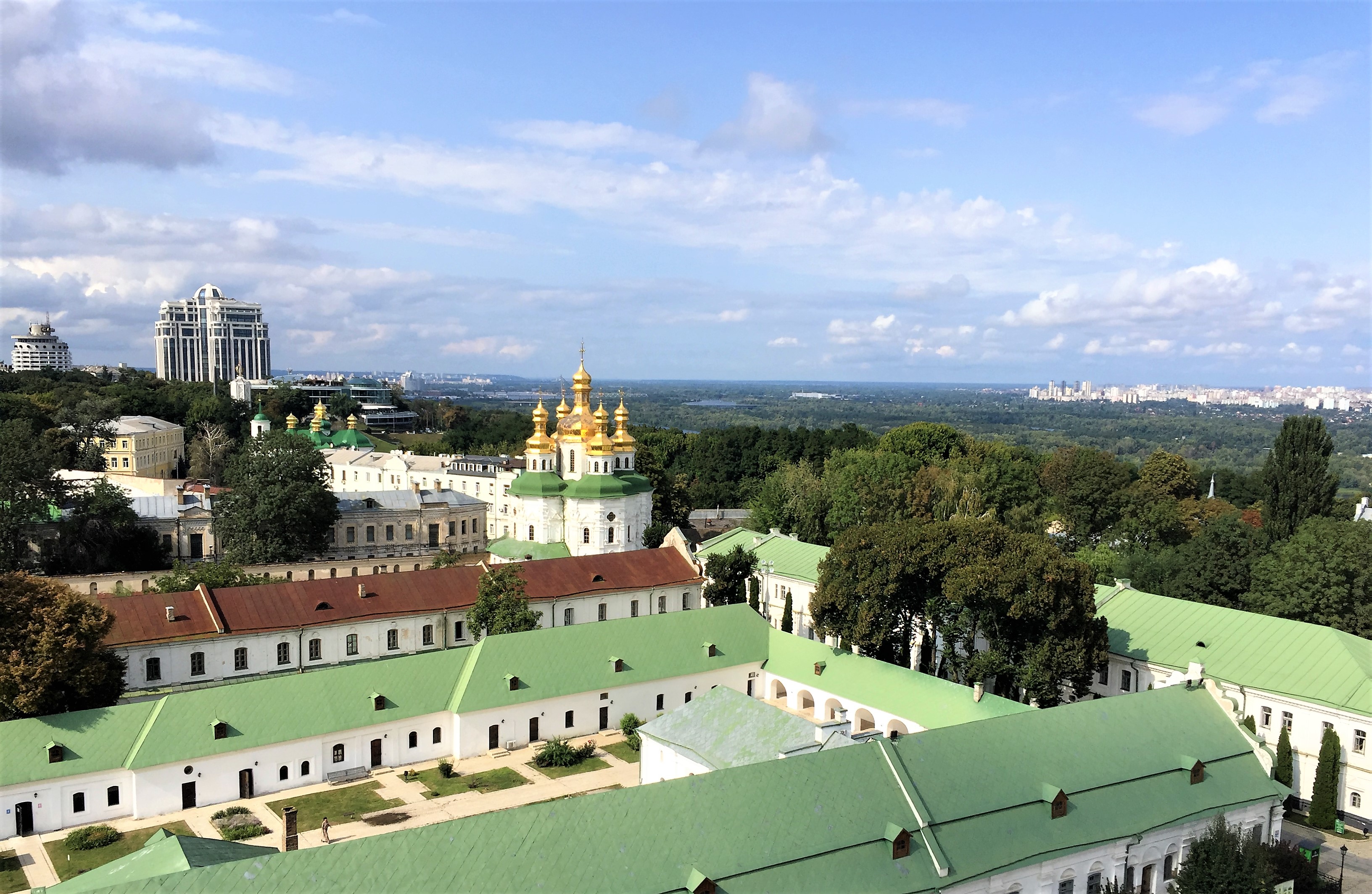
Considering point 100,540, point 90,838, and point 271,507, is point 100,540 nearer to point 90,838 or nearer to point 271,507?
point 271,507

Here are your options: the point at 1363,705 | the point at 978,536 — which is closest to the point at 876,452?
the point at 978,536

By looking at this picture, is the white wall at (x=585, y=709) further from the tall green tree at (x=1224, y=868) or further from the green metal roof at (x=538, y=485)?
the green metal roof at (x=538, y=485)

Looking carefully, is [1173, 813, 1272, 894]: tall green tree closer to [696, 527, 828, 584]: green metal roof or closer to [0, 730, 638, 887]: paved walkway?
[0, 730, 638, 887]: paved walkway

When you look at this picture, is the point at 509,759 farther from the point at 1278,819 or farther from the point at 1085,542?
the point at 1085,542

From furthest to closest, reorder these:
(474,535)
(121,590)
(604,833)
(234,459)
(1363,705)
Answer: (474,535) < (234,459) < (121,590) < (1363,705) < (604,833)

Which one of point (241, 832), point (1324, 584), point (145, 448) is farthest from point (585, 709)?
point (145, 448)

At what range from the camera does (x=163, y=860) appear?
2069 cm

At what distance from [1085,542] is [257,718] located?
186 feet

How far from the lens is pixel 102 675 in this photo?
3500 cm

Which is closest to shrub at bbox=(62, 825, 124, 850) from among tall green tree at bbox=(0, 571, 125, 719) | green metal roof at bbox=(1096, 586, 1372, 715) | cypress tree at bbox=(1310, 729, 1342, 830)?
tall green tree at bbox=(0, 571, 125, 719)

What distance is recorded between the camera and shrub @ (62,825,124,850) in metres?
30.7

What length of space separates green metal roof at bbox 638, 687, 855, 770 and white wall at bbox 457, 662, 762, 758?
23.6 ft

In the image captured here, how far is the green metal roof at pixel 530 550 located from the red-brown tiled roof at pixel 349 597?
6871 millimetres

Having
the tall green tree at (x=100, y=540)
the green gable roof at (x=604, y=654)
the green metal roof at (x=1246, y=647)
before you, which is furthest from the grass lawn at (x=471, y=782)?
the tall green tree at (x=100, y=540)
